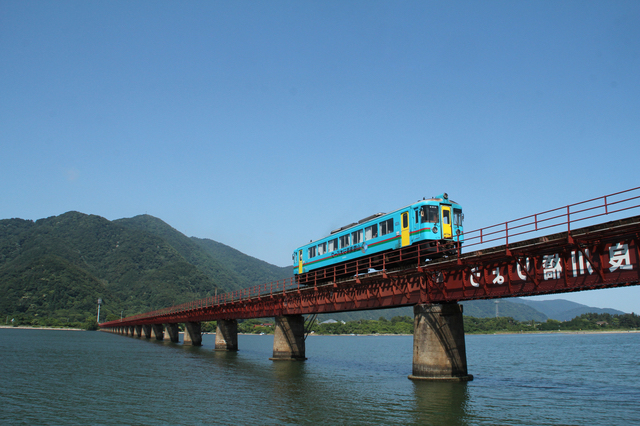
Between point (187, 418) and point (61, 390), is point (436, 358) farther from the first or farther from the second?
point (61, 390)

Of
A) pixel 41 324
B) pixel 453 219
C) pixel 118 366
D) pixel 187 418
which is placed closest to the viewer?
pixel 187 418

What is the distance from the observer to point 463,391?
24422 millimetres

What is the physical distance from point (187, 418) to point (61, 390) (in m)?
11.3

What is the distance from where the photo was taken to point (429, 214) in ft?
98.7

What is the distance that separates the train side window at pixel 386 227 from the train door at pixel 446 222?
3888 millimetres

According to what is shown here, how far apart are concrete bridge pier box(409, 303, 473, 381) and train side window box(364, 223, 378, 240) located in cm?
880

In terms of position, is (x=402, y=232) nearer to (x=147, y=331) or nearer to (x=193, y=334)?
(x=193, y=334)

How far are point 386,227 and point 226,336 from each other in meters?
36.0

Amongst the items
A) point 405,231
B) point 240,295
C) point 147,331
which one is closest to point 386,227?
point 405,231

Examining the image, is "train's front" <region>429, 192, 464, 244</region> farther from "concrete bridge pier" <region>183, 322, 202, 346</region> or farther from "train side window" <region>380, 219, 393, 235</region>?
"concrete bridge pier" <region>183, 322, 202, 346</region>

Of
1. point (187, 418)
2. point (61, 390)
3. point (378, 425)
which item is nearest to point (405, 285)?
point (378, 425)

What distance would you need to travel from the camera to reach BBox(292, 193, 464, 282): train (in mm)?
30078

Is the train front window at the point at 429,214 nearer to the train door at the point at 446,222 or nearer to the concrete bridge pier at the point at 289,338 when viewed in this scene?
the train door at the point at 446,222

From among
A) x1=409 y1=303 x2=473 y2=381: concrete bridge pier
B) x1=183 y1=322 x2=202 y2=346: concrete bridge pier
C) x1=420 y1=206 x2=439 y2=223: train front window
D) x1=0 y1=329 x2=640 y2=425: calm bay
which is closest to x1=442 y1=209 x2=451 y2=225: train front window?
x1=420 y1=206 x2=439 y2=223: train front window
